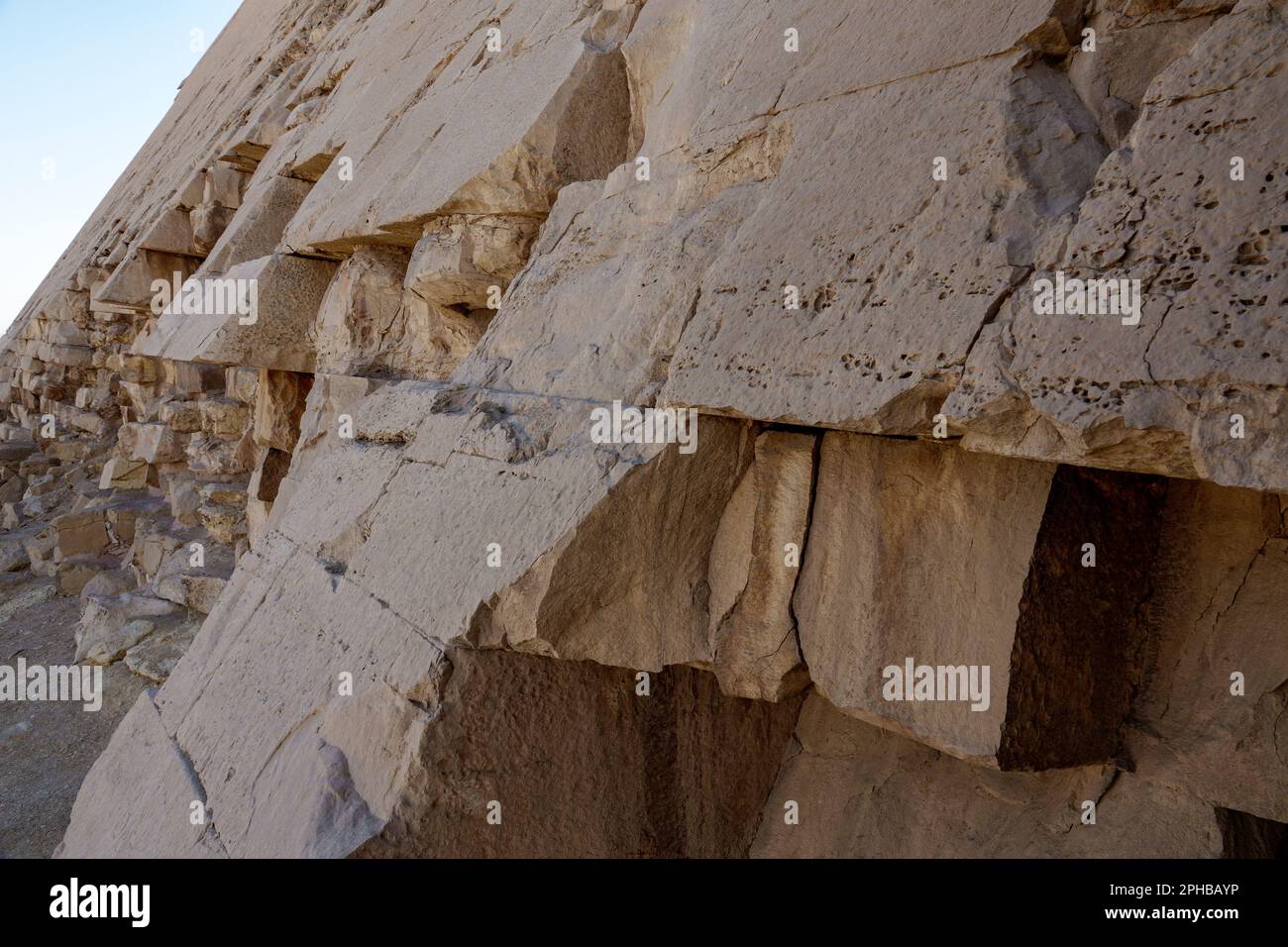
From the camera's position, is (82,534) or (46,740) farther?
(82,534)

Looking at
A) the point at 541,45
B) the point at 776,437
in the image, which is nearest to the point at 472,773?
the point at 776,437

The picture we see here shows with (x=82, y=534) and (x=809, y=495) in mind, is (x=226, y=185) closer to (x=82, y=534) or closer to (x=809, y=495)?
(x=82, y=534)

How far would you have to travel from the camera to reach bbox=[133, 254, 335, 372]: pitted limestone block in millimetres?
4504

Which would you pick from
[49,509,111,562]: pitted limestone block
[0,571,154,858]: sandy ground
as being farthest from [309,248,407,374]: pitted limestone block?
[49,509,111,562]: pitted limestone block

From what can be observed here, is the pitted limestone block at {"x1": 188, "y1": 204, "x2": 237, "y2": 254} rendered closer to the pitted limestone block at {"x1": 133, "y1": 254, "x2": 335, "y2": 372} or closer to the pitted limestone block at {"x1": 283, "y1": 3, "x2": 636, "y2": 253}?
the pitted limestone block at {"x1": 133, "y1": 254, "x2": 335, "y2": 372}

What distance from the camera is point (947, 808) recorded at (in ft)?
7.15

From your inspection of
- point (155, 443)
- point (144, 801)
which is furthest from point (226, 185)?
point (144, 801)

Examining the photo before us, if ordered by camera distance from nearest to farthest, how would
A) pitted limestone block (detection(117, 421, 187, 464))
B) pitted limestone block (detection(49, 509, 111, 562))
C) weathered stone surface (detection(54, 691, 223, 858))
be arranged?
weathered stone surface (detection(54, 691, 223, 858))
pitted limestone block (detection(117, 421, 187, 464))
pitted limestone block (detection(49, 509, 111, 562))

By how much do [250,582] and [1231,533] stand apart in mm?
3021

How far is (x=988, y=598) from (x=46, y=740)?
5.44 meters

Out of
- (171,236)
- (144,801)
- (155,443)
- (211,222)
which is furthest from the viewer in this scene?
(155,443)

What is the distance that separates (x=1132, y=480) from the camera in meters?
1.90

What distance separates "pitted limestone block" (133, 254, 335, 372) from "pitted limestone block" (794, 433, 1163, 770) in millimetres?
3475
